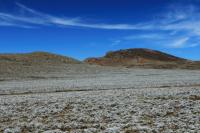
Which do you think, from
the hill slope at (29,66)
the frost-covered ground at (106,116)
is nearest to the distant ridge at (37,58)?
the hill slope at (29,66)

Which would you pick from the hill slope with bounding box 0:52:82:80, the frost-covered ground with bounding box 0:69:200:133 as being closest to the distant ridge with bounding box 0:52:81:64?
the hill slope with bounding box 0:52:82:80

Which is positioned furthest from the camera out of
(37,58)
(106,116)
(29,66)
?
(37,58)

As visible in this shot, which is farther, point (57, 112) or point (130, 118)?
point (57, 112)

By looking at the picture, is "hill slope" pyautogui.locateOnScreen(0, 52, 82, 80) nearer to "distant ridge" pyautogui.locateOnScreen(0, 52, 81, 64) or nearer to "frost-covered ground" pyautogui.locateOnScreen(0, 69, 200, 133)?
"distant ridge" pyautogui.locateOnScreen(0, 52, 81, 64)

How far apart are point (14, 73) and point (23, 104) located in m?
66.0

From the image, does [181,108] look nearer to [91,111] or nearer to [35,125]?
[91,111]

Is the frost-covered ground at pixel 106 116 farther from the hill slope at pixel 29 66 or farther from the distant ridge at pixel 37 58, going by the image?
the distant ridge at pixel 37 58

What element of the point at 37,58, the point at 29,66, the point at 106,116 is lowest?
the point at 106,116

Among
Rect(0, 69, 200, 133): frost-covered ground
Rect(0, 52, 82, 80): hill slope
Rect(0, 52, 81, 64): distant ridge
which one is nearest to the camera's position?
Rect(0, 69, 200, 133): frost-covered ground

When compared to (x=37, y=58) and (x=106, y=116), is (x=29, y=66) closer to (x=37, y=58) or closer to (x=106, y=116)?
(x=37, y=58)

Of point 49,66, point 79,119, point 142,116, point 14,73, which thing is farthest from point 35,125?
point 49,66

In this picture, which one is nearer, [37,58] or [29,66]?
[29,66]

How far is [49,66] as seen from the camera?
366 feet

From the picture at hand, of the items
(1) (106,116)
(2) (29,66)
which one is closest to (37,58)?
(2) (29,66)
